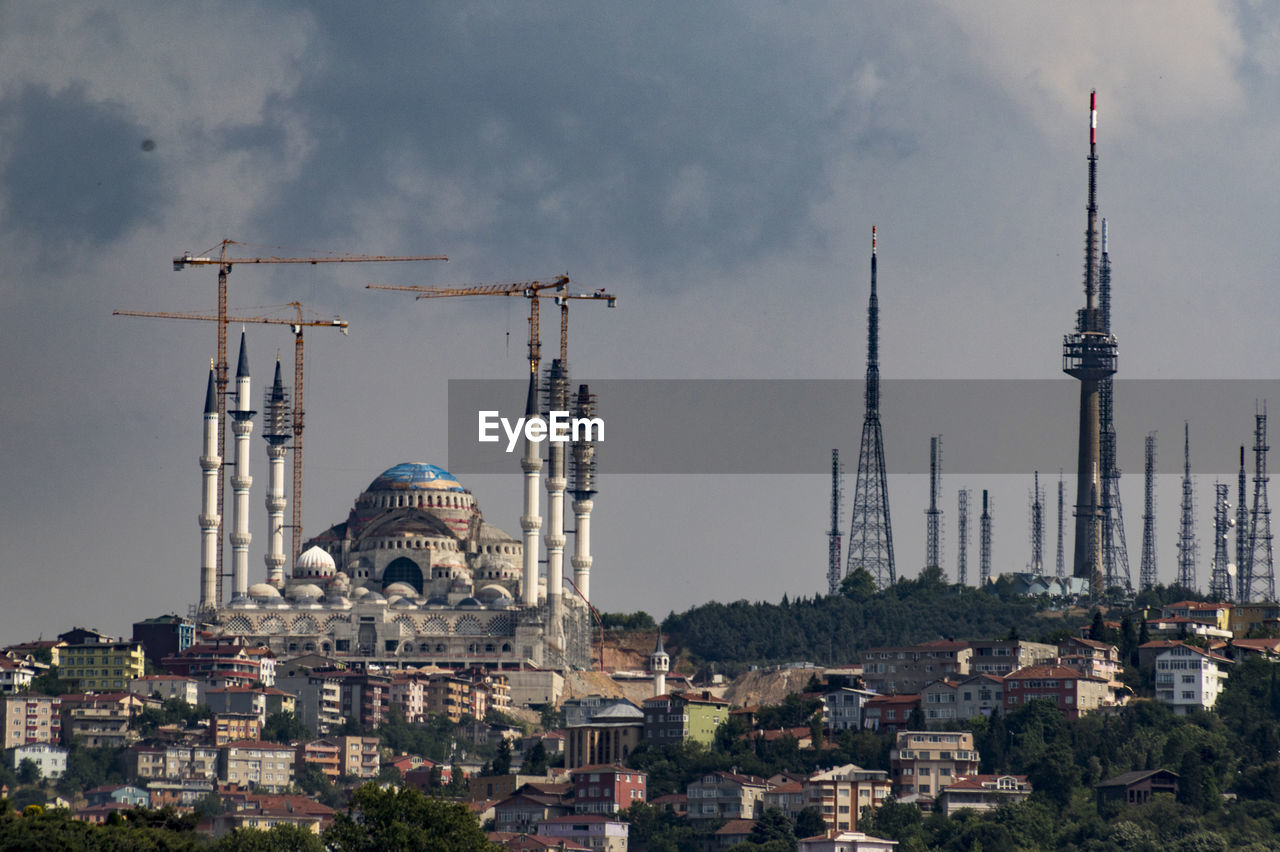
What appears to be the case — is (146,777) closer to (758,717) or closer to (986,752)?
(758,717)

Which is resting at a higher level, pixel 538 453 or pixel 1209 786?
pixel 538 453

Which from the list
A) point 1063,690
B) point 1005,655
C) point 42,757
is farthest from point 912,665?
point 42,757

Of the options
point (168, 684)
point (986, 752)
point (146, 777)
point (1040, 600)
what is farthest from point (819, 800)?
point (1040, 600)

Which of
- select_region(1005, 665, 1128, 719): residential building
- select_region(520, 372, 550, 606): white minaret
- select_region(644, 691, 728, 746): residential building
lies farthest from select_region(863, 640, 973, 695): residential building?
select_region(520, 372, 550, 606): white minaret

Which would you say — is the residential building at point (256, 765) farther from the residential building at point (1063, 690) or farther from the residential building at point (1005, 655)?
the residential building at point (1063, 690)

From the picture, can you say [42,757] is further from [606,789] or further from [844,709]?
[844,709]

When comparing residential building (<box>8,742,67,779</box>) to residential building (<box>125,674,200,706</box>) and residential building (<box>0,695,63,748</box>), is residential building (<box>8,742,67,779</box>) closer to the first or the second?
residential building (<box>0,695,63,748</box>)
